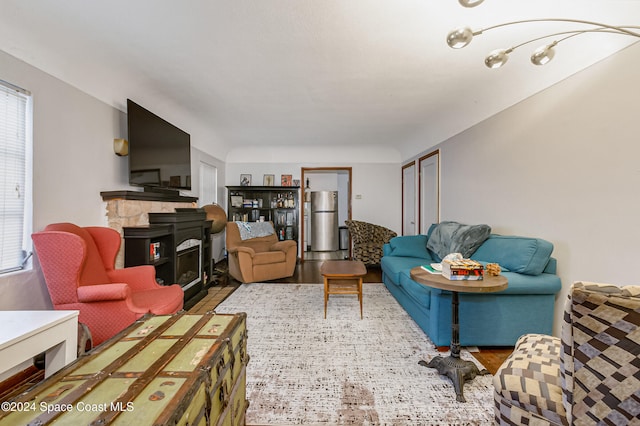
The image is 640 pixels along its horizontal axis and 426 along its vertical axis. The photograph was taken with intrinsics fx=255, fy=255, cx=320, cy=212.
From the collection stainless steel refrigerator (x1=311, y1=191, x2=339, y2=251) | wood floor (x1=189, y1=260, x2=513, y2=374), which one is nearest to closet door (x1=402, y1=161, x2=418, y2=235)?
wood floor (x1=189, y1=260, x2=513, y2=374)

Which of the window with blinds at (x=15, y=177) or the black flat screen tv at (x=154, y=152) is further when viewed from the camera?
the black flat screen tv at (x=154, y=152)

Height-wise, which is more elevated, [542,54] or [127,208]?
[542,54]

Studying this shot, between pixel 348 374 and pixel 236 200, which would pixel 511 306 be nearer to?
pixel 348 374

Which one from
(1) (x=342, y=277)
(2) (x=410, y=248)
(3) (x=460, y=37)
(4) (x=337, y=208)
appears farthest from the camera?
(4) (x=337, y=208)

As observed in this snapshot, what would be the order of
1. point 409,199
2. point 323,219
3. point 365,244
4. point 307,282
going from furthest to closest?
1. point 323,219
2. point 409,199
3. point 365,244
4. point 307,282

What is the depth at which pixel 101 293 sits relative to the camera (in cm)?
172

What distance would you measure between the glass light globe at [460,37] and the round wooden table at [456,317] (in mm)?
1372

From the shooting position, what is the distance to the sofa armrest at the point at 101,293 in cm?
171

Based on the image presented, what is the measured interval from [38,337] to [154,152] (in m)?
2.22

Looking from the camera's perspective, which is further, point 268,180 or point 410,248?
point 268,180

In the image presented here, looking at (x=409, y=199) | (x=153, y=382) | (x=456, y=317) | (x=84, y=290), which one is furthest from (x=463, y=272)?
(x=409, y=199)

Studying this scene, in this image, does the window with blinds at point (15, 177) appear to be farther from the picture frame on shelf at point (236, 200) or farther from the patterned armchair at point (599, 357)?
the picture frame on shelf at point (236, 200)

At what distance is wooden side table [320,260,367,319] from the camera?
2738mm

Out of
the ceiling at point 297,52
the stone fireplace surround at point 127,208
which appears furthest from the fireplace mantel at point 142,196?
the ceiling at point 297,52
